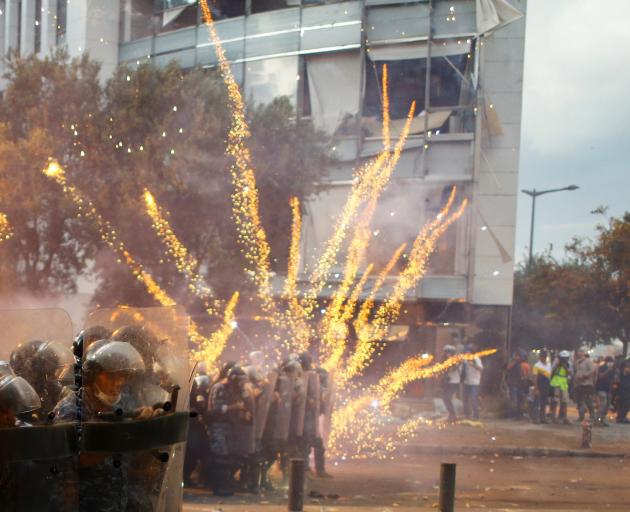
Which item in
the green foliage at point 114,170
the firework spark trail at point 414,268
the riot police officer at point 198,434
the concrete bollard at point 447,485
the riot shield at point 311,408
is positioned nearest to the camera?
the concrete bollard at point 447,485

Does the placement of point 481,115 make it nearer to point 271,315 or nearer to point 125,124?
point 271,315

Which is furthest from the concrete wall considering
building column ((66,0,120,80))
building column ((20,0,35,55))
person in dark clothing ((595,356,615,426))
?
building column ((20,0,35,55))

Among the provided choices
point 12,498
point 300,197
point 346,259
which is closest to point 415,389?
point 346,259

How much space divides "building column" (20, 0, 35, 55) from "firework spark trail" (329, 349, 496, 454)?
29.0 ft

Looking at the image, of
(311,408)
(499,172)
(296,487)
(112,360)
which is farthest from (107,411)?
(499,172)

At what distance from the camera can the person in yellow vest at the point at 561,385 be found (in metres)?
16.0

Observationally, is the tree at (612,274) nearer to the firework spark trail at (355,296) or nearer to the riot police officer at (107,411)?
the firework spark trail at (355,296)

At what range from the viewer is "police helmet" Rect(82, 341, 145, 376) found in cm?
353

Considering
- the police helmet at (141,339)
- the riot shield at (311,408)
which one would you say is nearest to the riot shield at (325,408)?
the riot shield at (311,408)

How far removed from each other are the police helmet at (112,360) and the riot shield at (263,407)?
19.1 feet

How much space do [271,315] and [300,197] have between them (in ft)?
7.75

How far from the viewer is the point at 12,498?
356 centimetres

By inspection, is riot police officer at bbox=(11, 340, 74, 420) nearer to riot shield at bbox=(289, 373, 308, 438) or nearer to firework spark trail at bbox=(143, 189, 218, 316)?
riot shield at bbox=(289, 373, 308, 438)

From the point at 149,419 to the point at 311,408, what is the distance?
6653 mm
